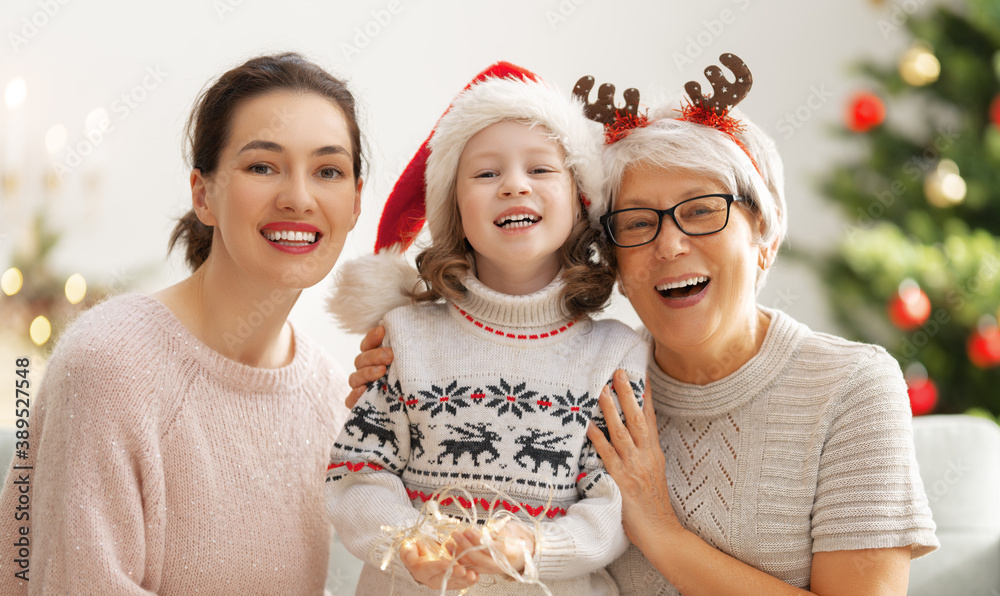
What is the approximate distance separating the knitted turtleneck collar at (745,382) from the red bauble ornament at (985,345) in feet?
5.62

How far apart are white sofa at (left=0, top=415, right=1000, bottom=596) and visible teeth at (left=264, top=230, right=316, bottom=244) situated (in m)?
0.95

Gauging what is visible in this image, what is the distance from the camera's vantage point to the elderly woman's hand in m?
1.58

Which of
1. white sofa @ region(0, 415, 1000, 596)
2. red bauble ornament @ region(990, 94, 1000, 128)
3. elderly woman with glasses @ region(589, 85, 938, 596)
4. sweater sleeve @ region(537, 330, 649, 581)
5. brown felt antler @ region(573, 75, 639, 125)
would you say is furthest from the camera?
red bauble ornament @ region(990, 94, 1000, 128)

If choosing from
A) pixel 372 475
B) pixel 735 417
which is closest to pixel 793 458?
pixel 735 417

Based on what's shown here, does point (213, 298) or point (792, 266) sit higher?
point (213, 298)

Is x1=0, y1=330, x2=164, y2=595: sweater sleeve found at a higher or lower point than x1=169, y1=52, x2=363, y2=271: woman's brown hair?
lower

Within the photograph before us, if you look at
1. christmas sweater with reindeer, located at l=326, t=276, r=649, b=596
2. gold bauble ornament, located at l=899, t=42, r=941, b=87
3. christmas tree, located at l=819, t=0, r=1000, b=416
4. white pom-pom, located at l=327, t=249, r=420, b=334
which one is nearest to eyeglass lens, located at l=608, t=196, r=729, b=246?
christmas sweater with reindeer, located at l=326, t=276, r=649, b=596

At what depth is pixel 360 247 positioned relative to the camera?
3471mm

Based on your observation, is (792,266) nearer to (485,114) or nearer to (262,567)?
(485,114)

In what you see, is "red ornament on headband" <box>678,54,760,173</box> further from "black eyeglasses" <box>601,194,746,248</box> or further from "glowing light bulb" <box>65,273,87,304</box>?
"glowing light bulb" <box>65,273,87,304</box>

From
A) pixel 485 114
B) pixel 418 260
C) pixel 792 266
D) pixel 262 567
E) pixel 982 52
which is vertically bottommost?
pixel 792 266

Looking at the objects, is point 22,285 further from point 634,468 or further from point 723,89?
point 723,89

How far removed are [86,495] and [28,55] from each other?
2468 mm

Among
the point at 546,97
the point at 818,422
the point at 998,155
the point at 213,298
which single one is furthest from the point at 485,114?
the point at 998,155
